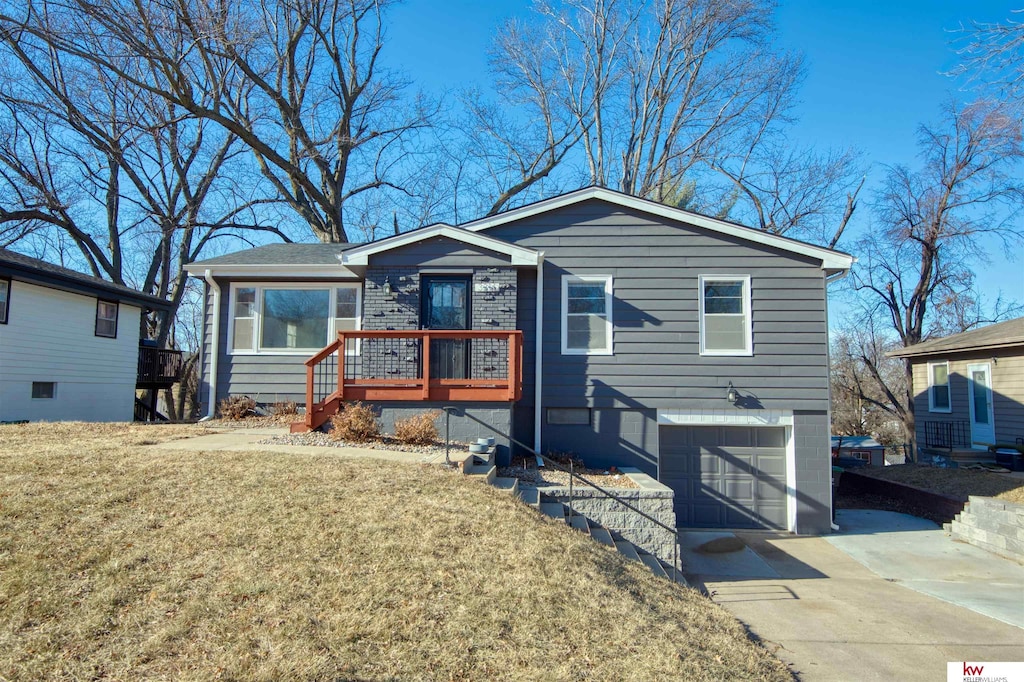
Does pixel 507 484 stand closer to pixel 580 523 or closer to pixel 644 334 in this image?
pixel 580 523

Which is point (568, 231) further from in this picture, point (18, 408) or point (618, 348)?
point (18, 408)

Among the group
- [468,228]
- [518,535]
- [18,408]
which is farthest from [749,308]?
[18,408]

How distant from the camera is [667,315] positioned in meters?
11.6

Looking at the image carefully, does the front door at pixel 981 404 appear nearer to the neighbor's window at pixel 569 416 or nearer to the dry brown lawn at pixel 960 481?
the dry brown lawn at pixel 960 481

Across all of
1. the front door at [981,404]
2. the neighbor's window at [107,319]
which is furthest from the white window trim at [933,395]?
the neighbor's window at [107,319]

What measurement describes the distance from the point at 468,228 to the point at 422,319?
194 centimetres

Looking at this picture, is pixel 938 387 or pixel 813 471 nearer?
pixel 813 471

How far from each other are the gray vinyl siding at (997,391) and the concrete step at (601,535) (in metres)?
13.0

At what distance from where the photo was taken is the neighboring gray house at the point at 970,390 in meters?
15.5

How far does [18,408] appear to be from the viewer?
13953 mm

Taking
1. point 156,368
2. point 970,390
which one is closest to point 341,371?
point 156,368

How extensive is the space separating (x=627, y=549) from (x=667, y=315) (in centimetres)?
496

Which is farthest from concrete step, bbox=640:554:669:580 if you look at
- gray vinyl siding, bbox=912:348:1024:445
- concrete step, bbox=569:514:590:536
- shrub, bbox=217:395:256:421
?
gray vinyl siding, bbox=912:348:1024:445

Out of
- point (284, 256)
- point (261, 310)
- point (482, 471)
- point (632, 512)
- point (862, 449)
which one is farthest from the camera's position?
point (862, 449)
